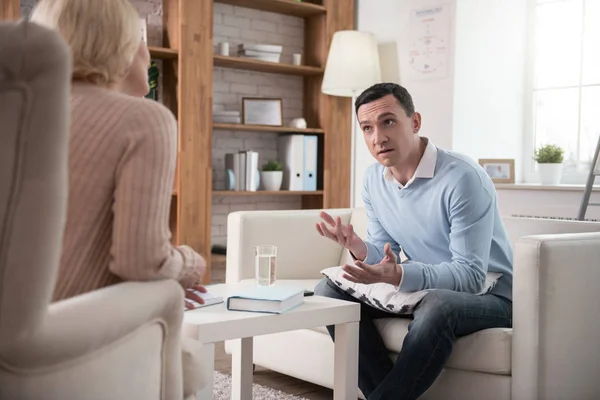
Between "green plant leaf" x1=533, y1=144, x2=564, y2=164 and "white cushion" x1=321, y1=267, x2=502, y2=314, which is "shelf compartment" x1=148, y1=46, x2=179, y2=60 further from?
"white cushion" x1=321, y1=267, x2=502, y2=314

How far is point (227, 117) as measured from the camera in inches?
190

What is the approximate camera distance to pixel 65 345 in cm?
115

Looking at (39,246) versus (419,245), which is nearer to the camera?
(39,246)

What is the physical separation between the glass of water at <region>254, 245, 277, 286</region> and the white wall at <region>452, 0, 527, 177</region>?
8.51 ft

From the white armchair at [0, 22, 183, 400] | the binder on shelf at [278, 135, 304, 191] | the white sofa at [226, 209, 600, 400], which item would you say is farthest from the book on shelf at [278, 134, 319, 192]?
the white armchair at [0, 22, 183, 400]

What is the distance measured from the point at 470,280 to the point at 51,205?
150cm

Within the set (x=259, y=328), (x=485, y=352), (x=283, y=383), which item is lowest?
(x=283, y=383)

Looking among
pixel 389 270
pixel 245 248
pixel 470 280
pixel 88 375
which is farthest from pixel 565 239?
pixel 88 375

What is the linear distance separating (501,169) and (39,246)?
374 cm

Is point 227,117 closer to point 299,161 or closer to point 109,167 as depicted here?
point 299,161

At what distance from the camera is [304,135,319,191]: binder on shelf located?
5105 millimetres

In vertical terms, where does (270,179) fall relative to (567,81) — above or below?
below

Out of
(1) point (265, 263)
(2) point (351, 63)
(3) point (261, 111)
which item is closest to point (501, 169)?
(2) point (351, 63)

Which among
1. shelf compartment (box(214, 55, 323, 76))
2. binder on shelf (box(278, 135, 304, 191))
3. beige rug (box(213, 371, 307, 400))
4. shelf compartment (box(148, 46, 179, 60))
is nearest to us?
beige rug (box(213, 371, 307, 400))
